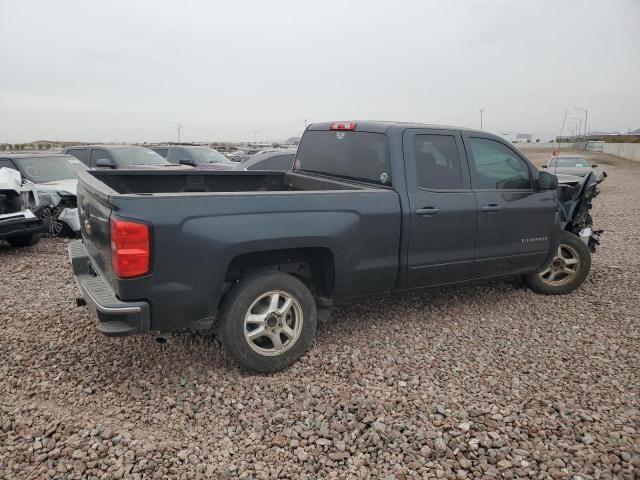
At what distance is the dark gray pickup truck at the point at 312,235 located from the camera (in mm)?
3008

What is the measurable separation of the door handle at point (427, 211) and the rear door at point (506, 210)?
57 centimetres

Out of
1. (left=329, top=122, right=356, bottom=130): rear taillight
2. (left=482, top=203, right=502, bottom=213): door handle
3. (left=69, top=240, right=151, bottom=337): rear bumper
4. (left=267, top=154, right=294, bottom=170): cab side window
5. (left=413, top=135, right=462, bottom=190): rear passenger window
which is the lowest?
(left=69, top=240, right=151, bottom=337): rear bumper

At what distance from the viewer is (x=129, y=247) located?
288 centimetres

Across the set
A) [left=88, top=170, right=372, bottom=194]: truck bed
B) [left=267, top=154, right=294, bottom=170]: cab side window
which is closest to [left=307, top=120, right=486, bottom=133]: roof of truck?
[left=88, top=170, right=372, bottom=194]: truck bed

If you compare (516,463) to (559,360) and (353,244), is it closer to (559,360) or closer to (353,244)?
(559,360)

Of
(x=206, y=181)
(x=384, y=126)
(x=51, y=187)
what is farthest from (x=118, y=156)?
(x=384, y=126)

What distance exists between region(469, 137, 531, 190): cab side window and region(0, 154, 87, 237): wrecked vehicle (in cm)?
625

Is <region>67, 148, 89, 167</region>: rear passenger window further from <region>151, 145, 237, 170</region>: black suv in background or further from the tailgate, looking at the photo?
the tailgate

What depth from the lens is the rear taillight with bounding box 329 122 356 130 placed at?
14.6 ft

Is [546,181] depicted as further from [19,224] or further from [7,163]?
[7,163]

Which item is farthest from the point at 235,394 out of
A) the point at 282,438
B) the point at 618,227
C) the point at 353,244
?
the point at 618,227

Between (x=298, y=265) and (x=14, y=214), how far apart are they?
5337 millimetres

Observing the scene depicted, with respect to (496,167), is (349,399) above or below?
below

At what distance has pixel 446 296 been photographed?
5.28 metres
